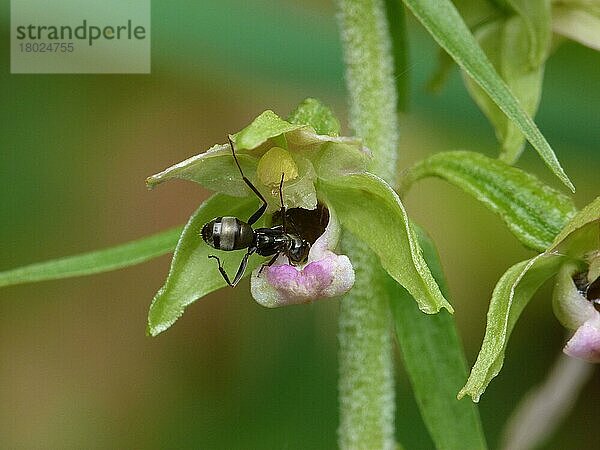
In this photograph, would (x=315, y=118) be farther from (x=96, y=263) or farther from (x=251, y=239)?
(x=96, y=263)

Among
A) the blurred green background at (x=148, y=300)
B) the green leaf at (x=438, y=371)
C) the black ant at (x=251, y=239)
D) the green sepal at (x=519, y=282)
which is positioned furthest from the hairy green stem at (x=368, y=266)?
the blurred green background at (x=148, y=300)

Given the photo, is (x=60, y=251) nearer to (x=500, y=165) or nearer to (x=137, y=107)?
(x=137, y=107)

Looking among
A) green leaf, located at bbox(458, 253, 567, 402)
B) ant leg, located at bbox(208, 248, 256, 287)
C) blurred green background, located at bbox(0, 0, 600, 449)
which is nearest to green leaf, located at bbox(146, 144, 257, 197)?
ant leg, located at bbox(208, 248, 256, 287)

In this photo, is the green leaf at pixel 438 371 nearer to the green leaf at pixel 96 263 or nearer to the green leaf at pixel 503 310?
the green leaf at pixel 503 310

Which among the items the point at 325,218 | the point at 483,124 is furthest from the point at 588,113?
the point at 325,218

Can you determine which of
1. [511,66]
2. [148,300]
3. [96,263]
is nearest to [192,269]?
→ [96,263]
